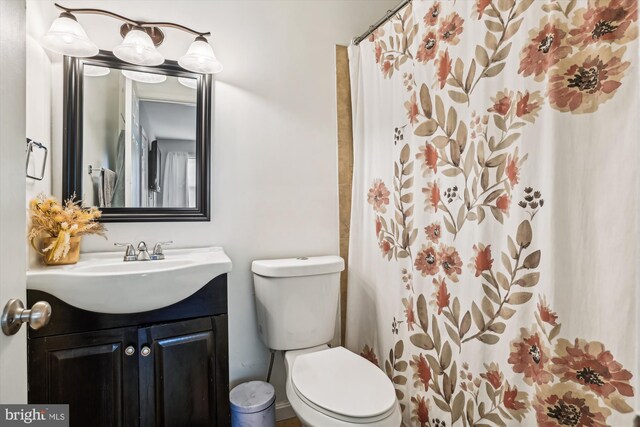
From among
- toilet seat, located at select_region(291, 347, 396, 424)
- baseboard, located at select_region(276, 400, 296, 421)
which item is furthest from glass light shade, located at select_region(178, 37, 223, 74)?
baseboard, located at select_region(276, 400, 296, 421)

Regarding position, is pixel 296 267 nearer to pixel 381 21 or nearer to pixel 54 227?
pixel 54 227

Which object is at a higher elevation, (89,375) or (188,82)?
(188,82)

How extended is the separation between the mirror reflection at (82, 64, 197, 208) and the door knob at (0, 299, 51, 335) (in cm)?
89

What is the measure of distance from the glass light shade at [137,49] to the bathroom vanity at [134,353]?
0.87 metres

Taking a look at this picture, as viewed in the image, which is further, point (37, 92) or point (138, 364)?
point (37, 92)

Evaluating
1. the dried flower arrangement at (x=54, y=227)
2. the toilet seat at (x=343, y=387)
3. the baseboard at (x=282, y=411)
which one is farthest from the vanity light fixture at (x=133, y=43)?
the baseboard at (x=282, y=411)

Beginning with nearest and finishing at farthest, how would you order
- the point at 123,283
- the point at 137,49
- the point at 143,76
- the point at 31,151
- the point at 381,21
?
1. the point at 123,283
2. the point at 31,151
3. the point at 137,49
4. the point at 143,76
5. the point at 381,21

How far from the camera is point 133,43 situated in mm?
1327

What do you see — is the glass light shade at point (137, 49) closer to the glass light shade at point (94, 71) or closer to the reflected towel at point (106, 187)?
the glass light shade at point (94, 71)

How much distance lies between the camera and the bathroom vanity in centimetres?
99

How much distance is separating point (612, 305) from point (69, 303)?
1.52 metres

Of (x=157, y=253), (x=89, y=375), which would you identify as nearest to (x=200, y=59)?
(x=157, y=253)

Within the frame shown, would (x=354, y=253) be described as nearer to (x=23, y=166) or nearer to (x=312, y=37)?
(x=312, y=37)

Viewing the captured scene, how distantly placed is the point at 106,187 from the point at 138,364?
2.50ft
